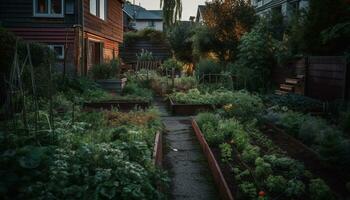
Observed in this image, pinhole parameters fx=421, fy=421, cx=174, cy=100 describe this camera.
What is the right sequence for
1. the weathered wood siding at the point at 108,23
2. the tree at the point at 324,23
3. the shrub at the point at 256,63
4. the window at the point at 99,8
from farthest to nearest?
1. the window at the point at 99,8
2. the weathered wood siding at the point at 108,23
3. the shrub at the point at 256,63
4. the tree at the point at 324,23

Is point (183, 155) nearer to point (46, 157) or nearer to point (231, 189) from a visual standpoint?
point (231, 189)

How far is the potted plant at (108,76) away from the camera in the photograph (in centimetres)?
1681

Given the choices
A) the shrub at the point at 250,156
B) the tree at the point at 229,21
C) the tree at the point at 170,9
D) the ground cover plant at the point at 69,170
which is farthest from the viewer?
the tree at the point at 229,21

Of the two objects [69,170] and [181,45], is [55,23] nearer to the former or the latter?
[69,170]

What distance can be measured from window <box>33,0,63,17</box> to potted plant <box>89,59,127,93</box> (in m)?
2.66

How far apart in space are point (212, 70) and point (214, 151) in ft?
39.2

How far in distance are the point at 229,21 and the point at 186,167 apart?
15.6 meters

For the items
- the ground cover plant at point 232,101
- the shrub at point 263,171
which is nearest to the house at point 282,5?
the ground cover plant at point 232,101

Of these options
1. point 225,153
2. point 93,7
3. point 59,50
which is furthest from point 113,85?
point 225,153

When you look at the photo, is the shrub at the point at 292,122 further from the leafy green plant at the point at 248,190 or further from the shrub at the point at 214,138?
the leafy green plant at the point at 248,190

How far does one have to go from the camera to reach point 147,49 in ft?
103

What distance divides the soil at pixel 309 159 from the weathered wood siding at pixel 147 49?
23.0m

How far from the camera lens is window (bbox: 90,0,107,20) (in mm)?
19344

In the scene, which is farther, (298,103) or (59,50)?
(59,50)
